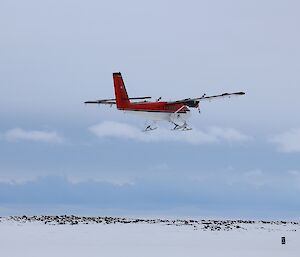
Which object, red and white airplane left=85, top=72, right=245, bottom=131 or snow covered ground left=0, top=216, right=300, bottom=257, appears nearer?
snow covered ground left=0, top=216, right=300, bottom=257

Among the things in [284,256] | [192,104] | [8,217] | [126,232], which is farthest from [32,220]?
[284,256]

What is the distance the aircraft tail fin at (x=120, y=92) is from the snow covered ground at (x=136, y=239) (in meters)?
11.9

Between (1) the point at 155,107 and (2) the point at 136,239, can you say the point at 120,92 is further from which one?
(2) the point at 136,239

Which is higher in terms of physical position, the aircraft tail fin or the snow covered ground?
the aircraft tail fin

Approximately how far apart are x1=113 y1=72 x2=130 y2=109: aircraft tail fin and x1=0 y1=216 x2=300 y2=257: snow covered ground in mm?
11903

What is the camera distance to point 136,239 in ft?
149

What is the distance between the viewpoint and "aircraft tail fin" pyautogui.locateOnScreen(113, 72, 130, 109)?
201ft

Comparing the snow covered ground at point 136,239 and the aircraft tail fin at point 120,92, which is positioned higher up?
the aircraft tail fin at point 120,92

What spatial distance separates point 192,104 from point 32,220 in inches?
805

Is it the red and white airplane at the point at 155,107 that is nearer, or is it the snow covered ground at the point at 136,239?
the snow covered ground at the point at 136,239

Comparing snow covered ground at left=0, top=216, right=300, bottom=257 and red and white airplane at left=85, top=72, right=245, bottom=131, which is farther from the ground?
red and white airplane at left=85, top=72, right=245, bottom=131

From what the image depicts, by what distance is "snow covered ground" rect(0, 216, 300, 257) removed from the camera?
37344mm

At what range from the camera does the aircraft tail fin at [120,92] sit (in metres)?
61.3

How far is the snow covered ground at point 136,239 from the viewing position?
37.3 m
